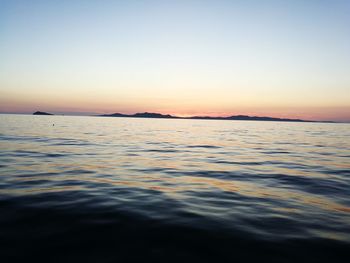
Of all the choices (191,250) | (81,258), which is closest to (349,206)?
(191,250)

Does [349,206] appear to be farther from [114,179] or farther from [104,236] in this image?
[114,179]

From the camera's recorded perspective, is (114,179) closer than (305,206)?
No

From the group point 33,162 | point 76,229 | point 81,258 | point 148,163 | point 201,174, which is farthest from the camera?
point 148,163

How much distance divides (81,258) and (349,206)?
7.53 meters

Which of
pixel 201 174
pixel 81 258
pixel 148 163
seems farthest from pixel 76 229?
pixel 148 163

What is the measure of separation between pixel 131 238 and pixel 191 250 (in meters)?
1.23

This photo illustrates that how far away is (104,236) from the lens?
5039mm

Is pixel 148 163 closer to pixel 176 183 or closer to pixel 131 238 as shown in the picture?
pixel 176 183

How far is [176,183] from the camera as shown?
395 inches

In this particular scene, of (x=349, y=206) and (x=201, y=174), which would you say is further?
(x=201, y=174)

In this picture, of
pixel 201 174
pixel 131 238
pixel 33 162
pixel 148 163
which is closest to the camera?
pixel 131 238

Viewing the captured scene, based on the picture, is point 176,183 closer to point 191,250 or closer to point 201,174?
point 201,174

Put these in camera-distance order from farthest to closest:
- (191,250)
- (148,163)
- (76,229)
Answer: (148,163), (76,229), (191,250)

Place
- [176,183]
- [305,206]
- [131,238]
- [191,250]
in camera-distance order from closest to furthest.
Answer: [191,250] < [131,238] < [305,206] < [176,183]
